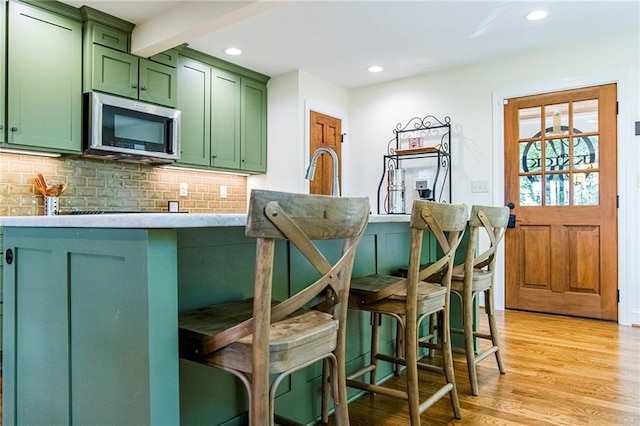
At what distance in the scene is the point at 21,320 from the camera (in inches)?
59.1

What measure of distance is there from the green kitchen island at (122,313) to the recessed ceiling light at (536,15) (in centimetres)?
287

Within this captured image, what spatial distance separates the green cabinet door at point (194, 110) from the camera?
402 centimetres

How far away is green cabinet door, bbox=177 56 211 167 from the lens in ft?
13.2

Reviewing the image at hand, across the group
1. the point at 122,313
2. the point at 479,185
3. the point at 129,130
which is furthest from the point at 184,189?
the point at 122,313

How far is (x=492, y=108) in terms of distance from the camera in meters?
4.30

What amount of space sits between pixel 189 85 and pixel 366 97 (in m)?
2.16

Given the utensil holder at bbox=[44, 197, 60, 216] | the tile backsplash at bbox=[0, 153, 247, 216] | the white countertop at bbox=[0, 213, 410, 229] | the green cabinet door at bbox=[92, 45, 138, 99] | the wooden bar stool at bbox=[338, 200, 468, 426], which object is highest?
the green cabinet door at bbox=[92, 45, 138, 99]

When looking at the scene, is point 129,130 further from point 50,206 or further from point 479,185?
point 479,185

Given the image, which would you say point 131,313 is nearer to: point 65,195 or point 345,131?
point 65,195

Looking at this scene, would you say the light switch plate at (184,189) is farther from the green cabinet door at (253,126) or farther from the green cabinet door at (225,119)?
the green cabinet door at (253,126)

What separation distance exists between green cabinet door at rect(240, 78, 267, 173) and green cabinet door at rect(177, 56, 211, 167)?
0.46 meters

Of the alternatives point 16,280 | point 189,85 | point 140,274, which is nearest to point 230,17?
point 189,85

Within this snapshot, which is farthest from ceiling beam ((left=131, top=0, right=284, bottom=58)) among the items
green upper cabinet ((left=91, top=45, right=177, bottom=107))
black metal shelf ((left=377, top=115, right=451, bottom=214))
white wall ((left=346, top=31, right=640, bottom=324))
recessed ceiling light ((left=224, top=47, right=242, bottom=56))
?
white wall ((left=346, top=31, right=640, bottom=324))

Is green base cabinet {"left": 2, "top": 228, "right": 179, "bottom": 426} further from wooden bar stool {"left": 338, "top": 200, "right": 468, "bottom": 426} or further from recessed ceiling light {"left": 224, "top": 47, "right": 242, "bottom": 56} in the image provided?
recessed ceiling light {"left": 224, "top": 47, "right": 242, "bottom": 56}
